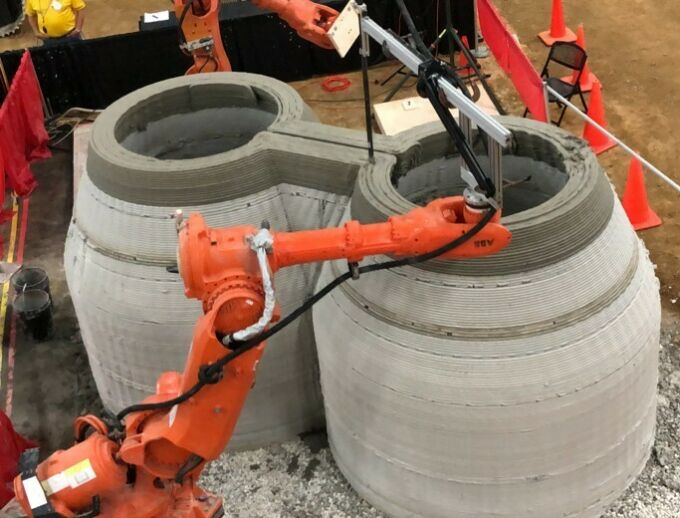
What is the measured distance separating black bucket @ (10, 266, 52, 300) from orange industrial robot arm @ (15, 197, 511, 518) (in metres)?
4.32

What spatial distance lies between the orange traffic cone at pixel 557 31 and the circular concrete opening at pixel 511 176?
7897 mm

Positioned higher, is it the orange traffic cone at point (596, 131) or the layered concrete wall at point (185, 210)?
the layered concrete wall at point (185, 210)

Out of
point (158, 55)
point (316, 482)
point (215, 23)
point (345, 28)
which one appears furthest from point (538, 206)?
point (158, 55)

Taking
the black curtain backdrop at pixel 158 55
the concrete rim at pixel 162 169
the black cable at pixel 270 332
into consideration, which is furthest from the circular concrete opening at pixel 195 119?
the black curtain backdrop at pixel 158 55

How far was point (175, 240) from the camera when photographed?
6.44 m

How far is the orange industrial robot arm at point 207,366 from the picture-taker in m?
4.64

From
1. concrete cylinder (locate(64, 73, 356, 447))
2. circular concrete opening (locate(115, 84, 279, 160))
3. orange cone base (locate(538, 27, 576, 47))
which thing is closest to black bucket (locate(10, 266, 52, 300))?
concrete cylinder (locate(64, 73, 356, 447))

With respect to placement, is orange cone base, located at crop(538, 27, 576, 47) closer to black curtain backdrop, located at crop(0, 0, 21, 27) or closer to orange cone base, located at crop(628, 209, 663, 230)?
orange cone base, located at crop(628, 209, 663, 230)

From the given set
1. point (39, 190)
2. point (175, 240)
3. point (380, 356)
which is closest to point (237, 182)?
point (175, 240)

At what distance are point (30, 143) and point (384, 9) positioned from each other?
216 inches

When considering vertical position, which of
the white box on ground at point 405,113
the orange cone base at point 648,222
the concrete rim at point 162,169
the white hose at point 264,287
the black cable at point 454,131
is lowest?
the orange cone base at point 648,222

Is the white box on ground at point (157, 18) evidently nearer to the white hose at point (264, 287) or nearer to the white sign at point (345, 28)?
the white sign at point (345, 28)

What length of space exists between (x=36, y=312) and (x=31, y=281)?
0.65 meters

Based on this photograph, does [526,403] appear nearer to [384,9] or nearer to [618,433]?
[618,433]
